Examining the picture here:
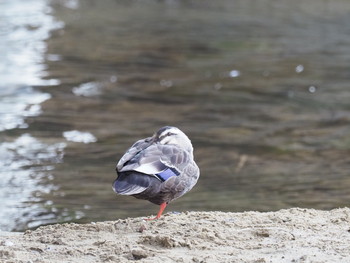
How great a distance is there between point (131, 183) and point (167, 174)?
0.34 m

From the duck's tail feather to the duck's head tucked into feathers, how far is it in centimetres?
53

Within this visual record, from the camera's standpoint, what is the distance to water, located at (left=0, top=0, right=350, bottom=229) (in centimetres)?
751

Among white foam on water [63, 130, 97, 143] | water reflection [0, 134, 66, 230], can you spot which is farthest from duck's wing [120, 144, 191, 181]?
white foam on water [63, 130, 97, 143]

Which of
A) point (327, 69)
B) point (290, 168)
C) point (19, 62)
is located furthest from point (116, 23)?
point (290, 168)

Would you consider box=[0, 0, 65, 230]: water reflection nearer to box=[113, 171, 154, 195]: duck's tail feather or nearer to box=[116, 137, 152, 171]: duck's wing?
box=[116, 137, 152, 171]: duck's wing

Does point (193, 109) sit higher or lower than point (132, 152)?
lower

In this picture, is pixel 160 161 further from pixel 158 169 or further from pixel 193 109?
pixel 193 109

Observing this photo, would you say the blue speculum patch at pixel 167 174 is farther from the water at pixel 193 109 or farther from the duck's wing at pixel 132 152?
the water at pixel 193 109

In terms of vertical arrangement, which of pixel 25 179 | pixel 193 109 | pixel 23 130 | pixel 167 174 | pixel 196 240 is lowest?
pixel 193 109

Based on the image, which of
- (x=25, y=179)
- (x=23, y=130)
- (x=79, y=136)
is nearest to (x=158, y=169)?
(x=25, y=179)

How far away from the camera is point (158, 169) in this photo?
4660 millimetres

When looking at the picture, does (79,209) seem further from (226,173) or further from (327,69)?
(327,69)

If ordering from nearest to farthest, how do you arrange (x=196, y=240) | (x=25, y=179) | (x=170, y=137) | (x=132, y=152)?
(x=196, y=240)
(x=132, y=152)
(x=170, y=137)
(x=25, y=179)

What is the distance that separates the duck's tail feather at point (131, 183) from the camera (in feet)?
14.5
